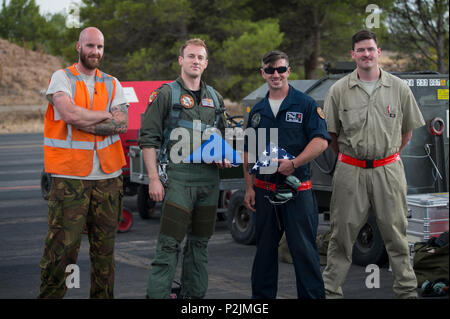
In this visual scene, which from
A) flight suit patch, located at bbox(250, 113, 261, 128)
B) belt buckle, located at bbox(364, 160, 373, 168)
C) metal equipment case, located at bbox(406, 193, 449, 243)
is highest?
flight suit patch, located at bbox(250, 113, 261, 128)

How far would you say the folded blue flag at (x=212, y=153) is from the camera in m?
5.17

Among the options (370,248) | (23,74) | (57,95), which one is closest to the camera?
(57,95)

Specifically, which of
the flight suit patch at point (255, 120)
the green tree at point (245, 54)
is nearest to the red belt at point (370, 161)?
the flight suit patch at point (255, 120)

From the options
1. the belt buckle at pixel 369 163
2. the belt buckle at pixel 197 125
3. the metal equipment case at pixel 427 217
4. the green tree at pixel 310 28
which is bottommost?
the metal equipment case at pixel 427 217

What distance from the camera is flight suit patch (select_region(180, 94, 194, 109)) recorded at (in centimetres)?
521

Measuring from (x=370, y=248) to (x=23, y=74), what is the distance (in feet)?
166

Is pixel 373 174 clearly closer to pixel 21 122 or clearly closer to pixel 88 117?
pixel 88 117

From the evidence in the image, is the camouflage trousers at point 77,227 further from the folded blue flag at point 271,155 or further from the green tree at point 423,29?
the green tree at point 423,29

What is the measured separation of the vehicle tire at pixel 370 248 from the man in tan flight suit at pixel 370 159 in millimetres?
1730

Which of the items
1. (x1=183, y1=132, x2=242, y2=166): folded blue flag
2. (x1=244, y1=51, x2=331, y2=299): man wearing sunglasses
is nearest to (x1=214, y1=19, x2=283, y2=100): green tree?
(x1=244, y1=51, x2=331, y2=299): man wearing sunglasses

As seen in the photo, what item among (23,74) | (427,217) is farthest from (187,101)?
(23,74)

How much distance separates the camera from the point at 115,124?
5.19 metres

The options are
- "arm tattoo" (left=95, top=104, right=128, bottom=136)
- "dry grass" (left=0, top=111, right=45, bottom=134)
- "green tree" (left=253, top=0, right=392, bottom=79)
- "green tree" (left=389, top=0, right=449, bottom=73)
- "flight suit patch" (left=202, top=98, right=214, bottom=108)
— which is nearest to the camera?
"arm tattoo" (left=95, top=104, right=128, bottom=136)

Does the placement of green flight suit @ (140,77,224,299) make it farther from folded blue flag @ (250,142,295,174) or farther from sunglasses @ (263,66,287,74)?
sunglasses @ (263,66,287,74)
